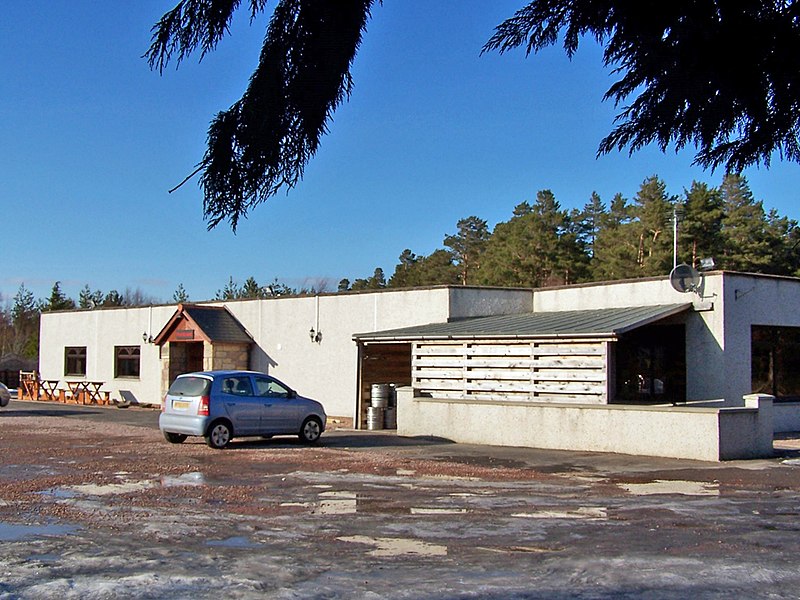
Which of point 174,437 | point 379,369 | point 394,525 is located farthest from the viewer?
point 379,369

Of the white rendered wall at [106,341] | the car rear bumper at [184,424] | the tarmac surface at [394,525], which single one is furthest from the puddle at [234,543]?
the white rendered wall at [106,341]

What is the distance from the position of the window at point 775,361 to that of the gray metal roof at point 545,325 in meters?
2.15

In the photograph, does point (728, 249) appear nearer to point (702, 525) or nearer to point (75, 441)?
point (75, 441)

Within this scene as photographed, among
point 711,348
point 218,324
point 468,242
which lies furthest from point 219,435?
point 468,242

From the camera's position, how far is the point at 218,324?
3195 cm

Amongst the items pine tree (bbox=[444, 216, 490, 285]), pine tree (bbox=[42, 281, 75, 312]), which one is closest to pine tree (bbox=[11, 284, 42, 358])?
pine tree (bbox=[42, 281, 75, 312])

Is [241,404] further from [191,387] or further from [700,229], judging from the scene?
[700,229]

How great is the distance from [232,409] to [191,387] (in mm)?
976

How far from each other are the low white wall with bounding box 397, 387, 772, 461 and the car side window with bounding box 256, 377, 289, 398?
11.5ft

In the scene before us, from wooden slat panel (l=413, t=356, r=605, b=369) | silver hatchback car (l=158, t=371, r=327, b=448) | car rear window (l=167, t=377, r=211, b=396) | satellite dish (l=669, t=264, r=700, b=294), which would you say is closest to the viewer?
silver hatchback car (l=158, t=371, r=327, b=448)

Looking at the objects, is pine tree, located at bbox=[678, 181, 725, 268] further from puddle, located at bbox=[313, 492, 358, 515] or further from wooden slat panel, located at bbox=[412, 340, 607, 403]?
puddle, located at bbox=[313, 492, 358, 515]

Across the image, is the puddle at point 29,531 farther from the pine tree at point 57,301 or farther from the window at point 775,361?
the pine tree at point 57,301

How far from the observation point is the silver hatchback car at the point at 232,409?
18.5 meters

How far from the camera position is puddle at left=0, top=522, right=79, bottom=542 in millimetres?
8961
